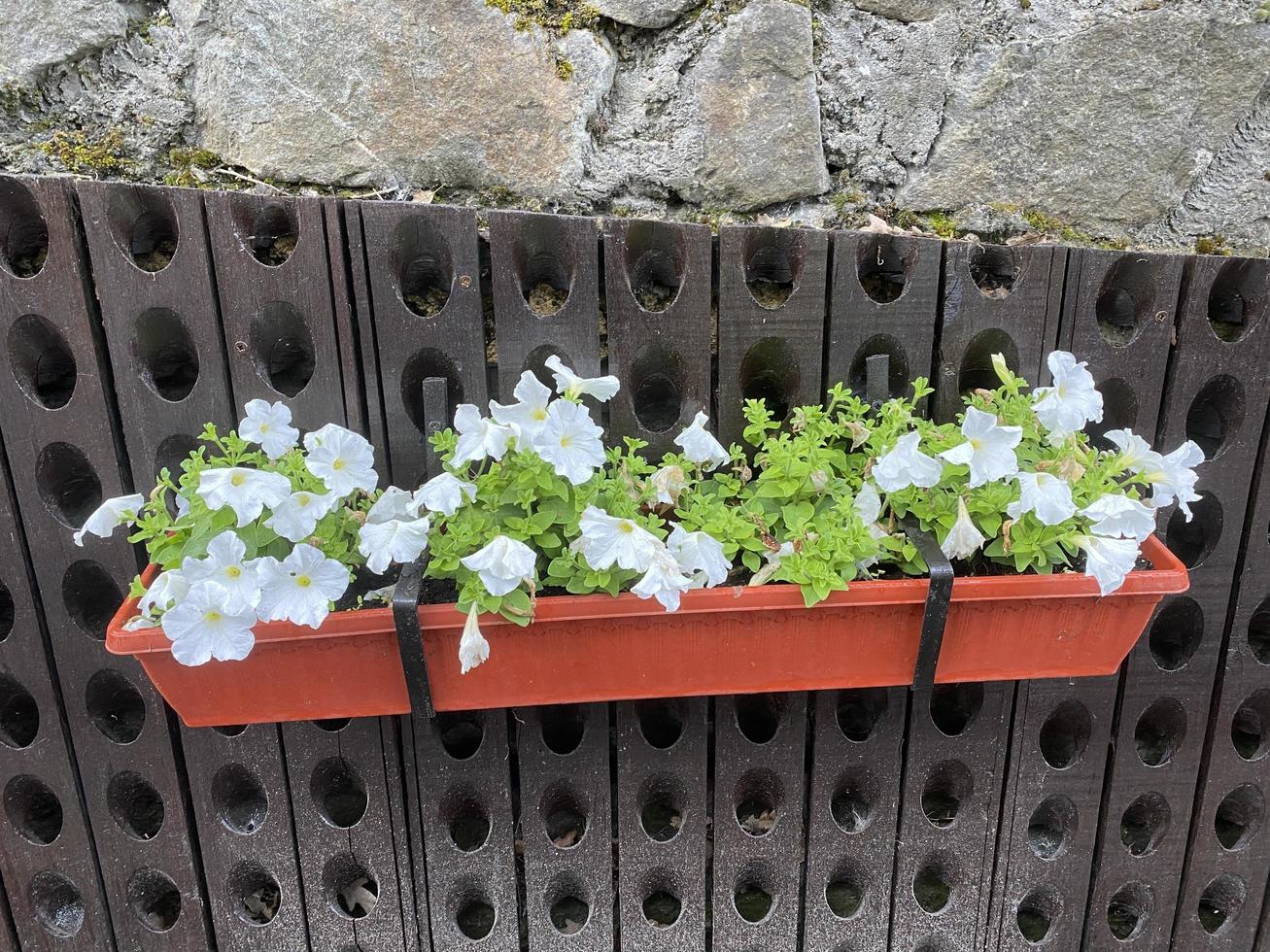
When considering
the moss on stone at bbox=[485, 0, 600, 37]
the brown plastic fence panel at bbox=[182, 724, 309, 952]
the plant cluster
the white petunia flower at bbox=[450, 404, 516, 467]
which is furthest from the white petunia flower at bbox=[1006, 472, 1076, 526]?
the brown plastic fence panel at bbox=[182, 724, 309, 952]

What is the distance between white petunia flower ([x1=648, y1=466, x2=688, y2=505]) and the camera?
1215 mm

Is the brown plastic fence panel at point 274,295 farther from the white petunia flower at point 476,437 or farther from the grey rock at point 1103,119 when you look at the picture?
the grey rock at point 1103,119

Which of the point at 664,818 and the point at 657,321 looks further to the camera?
the point at 664,818

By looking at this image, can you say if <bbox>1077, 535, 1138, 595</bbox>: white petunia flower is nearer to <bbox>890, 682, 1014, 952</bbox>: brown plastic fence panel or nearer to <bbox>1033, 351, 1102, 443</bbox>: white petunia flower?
<bbox>1033, 351, 1102, 443</bbox>: white petunia flower

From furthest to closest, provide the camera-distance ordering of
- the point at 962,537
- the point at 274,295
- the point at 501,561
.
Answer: the point at 274,295
the point at 962,537
the point at 501,561

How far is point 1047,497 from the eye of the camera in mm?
1128

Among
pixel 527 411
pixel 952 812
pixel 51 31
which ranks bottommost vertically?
pixel 952 812

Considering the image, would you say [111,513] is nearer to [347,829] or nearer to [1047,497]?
[347,829]

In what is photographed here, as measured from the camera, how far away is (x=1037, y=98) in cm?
150

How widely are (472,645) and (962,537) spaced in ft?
2.23

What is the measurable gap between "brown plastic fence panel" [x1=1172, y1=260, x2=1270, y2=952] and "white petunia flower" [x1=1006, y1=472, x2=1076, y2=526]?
2.09 feet

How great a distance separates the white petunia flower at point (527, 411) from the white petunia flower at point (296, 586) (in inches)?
11.3

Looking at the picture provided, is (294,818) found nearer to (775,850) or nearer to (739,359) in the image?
(775,850)

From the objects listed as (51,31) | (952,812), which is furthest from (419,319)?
(952,812)
